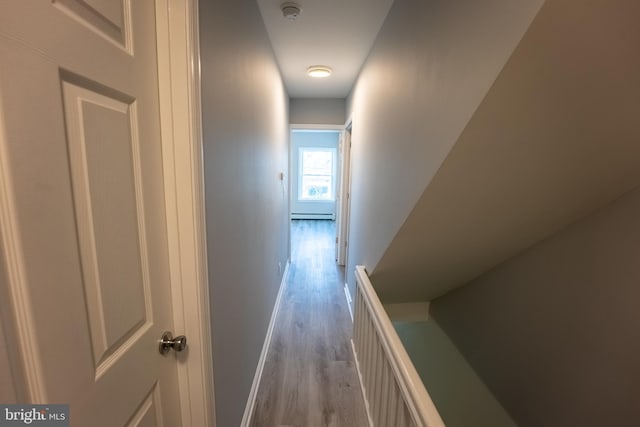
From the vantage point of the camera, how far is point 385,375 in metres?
1.40

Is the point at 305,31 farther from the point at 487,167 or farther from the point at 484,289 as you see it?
the point at 484,289

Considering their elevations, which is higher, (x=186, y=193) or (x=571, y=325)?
(x=186, y=193)

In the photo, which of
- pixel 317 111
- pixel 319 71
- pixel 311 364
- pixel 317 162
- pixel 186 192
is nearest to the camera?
pixel 186 192

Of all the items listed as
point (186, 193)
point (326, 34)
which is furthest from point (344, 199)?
point (186, 193)

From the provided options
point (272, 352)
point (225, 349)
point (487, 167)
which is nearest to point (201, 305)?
point (225, 349)

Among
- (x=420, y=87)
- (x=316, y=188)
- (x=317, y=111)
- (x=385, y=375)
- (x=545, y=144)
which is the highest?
(x=317, y=111)

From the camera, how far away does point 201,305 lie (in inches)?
36.7

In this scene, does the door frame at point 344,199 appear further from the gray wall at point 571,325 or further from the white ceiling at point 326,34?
the gray wall at point 571,325

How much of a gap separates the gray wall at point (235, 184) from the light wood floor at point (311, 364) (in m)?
0.25

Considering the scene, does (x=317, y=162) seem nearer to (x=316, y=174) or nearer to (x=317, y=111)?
(x=316, y=174)

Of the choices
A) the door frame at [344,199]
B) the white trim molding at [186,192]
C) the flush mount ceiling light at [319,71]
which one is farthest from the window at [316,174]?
the white trim molding at [186,192]

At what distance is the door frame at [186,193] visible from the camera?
80 centimetres

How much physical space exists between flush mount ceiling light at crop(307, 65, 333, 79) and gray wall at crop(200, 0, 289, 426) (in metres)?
0.69

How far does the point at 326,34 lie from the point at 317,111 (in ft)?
6.51
